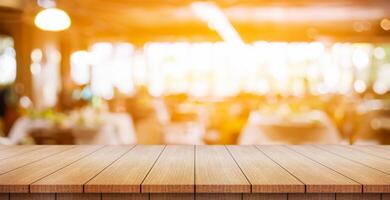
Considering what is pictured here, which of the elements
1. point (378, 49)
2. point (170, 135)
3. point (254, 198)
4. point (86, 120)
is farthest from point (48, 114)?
point (378, 49)

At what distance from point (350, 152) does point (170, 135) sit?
17.0 ft

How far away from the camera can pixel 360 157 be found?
7.25ft

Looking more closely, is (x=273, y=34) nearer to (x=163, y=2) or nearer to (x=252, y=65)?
(x=252, y=65)

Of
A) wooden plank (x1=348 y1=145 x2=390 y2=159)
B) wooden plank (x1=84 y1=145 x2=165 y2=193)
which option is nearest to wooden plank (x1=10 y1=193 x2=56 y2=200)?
wooden plank (x1=84 y1=145 x2=165 y2=193)

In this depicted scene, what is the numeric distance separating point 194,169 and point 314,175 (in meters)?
0.48

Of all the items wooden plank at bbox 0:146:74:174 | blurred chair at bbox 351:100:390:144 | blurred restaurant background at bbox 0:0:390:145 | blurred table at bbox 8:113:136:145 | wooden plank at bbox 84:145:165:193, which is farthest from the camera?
blurred restaurant background at bbox 0:0:390:145

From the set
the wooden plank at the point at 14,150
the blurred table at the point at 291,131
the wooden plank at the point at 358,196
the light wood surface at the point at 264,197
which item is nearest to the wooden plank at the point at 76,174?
the wooden plank at the point at 14,150

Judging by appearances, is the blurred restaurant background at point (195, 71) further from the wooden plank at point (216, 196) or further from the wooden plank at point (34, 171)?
the wooden plank at point (216, 196)

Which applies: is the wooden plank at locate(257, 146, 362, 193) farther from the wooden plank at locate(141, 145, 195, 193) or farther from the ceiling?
the ceiling

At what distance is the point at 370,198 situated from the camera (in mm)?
1680

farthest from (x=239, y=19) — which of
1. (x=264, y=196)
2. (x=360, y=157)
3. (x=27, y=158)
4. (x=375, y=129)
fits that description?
(x=264, y=196)

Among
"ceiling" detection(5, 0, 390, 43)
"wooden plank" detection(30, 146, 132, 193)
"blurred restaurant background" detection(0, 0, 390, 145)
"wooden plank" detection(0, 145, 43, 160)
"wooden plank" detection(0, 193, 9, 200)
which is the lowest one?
"wooden plank" detection(0, 193, 9, 200)

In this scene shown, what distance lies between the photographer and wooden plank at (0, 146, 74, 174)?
76.4 inches

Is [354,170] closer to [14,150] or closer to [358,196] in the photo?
[358,196]
